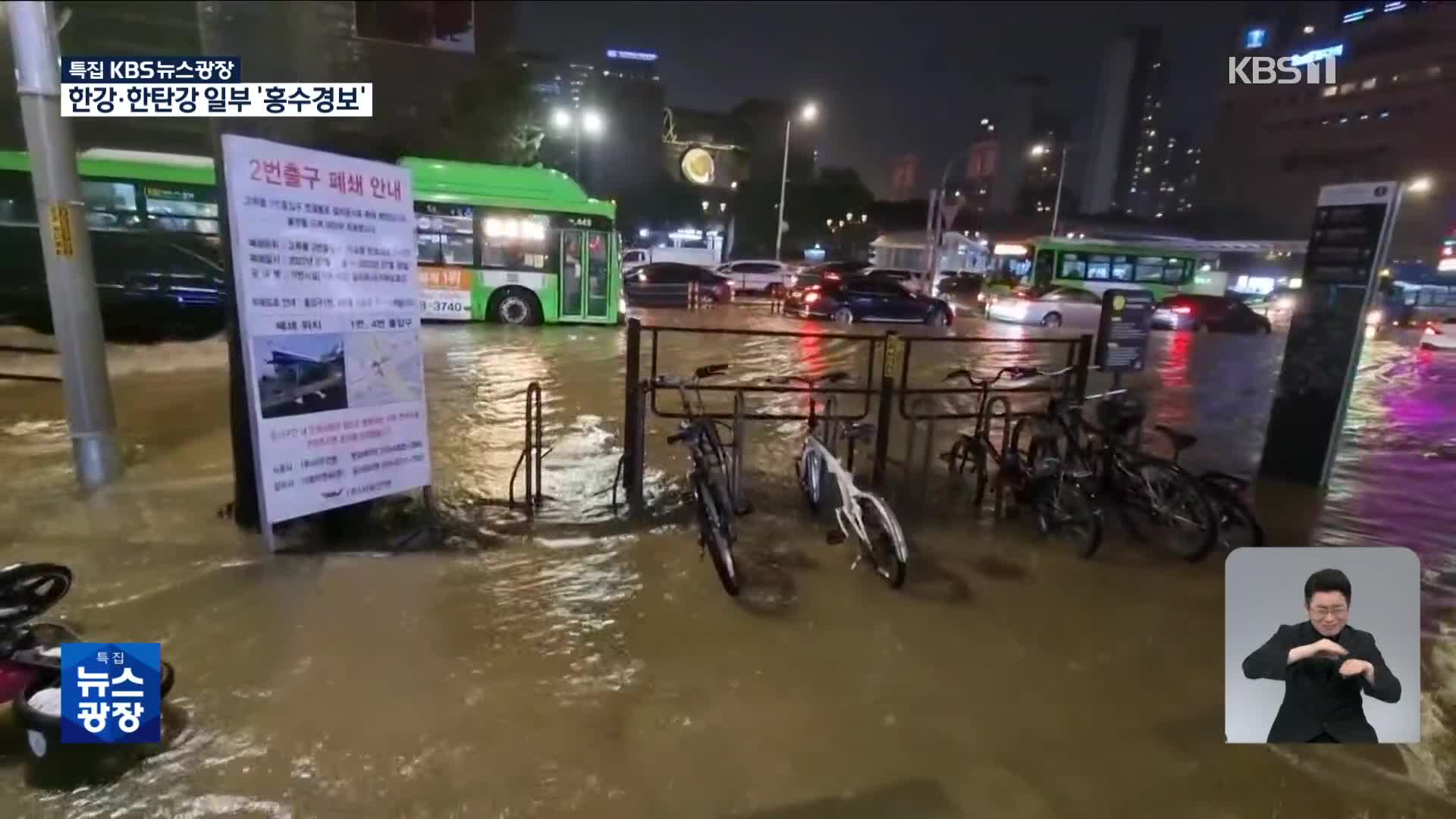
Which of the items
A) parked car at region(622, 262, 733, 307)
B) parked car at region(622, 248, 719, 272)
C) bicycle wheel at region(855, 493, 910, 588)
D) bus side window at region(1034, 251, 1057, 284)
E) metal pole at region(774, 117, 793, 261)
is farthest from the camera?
metal pole at region(774, 117, 793, 261)

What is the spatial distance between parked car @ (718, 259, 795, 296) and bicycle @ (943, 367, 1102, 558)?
77.1ft

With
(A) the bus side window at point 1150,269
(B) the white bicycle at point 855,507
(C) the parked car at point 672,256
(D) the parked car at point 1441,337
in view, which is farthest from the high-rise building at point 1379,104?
(C) the parked car at point 672,256

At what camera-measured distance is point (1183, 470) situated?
17.5ft

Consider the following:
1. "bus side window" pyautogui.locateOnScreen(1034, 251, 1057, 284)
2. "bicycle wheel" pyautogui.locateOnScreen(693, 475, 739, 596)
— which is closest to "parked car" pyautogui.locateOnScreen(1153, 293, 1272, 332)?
"bus side window" pyautogui.locateOnScreen(1034, 251, 1057, 284)

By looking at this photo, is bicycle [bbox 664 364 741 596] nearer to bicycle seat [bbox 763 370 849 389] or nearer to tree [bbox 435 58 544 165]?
bicycle seat [bbox 763 370 849 389]

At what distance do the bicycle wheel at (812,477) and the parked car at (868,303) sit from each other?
52.6ft

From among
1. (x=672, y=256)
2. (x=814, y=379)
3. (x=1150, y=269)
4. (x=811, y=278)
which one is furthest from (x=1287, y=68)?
(x=672, y=256)

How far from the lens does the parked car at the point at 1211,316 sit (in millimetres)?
24578

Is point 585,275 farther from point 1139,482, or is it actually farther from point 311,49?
point 1139,482

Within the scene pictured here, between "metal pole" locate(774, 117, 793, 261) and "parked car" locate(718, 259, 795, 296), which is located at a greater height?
"metal pole" locate(774, 117, 793, 261)

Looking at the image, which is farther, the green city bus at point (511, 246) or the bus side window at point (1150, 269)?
the bus side window at point (1150, 269)

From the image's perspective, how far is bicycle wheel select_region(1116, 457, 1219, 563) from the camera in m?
5.29

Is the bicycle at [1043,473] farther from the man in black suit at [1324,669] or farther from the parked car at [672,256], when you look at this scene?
the parked car at [672,256]

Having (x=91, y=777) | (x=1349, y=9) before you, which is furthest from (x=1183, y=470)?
(x=1349, y=9)
